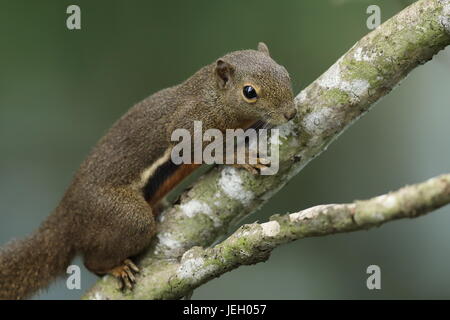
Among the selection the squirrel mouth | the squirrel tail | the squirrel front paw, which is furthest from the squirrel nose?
the squirrel tail

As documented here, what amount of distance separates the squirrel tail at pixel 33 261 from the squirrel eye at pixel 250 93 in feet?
4.35

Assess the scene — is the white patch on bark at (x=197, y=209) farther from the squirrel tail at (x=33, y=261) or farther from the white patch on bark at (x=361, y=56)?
the white patch on bark at (x=361, y=56)

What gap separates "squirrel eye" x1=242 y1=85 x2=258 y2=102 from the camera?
11.9 feet

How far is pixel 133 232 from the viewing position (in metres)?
3.56

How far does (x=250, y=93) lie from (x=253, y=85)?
0.16ft

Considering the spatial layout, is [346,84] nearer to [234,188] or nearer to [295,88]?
[234,188]

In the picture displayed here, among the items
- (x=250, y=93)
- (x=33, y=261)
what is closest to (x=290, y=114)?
(x=250, y=93)

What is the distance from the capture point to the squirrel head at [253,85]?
350 centimetres

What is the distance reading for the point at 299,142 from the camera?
332cm

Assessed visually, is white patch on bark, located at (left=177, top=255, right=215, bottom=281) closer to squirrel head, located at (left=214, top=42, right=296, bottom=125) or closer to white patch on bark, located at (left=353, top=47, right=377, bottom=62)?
squirrel head, located at (left=214, top=42, right=296, bottom=125)

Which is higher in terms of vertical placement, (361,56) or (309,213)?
(361,56)

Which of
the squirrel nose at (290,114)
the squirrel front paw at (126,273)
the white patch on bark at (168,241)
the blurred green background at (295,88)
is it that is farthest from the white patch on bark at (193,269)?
the blurred green background at (295,88)

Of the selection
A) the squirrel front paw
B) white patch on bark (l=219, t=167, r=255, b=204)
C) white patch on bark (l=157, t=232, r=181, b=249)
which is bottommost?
the squirrel front paw

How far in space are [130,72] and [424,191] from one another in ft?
13.5
